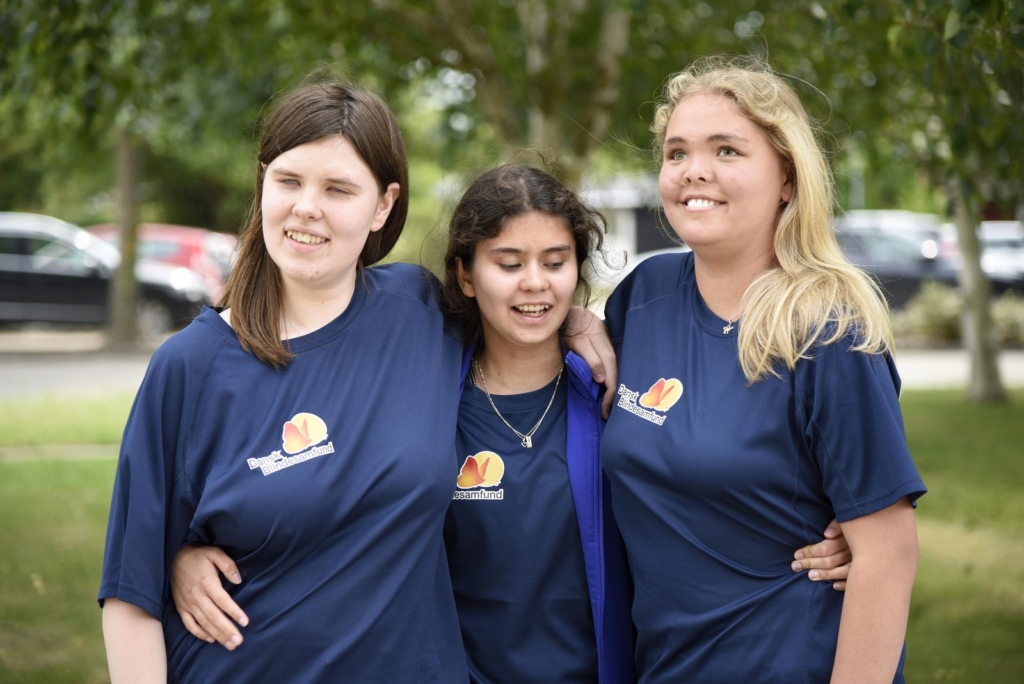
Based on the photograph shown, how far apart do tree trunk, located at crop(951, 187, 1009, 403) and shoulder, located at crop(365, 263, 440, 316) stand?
10040 mm

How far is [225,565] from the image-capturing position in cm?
238

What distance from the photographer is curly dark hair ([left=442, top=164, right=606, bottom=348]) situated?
2846 mm

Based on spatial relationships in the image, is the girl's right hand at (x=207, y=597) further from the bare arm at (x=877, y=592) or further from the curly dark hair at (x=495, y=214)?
the bare arm at (x=877, y=592)

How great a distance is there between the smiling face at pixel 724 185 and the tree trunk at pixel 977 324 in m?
9.86

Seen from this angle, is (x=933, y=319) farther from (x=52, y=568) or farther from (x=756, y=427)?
(x=756, y=427)

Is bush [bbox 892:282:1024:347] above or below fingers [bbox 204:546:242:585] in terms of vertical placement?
below

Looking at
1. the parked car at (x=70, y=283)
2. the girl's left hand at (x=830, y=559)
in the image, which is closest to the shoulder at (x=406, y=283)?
the girl's left hand at (x=830, y=559)

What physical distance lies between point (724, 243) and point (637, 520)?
2.34 ft

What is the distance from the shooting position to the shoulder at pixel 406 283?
9.01 feet

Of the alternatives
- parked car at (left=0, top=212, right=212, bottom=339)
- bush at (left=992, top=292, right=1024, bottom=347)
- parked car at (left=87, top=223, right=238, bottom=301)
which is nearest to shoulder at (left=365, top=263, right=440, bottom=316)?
parked car at (left=0, top=212, right=212, bottom=339)

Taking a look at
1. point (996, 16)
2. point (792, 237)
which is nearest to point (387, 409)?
point (792, 237)

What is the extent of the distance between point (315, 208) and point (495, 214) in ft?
1.81

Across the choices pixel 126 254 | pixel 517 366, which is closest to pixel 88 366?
pixel 126 254

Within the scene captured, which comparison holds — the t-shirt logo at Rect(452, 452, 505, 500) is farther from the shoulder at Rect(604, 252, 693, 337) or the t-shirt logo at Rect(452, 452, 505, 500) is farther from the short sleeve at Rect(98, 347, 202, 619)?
the short sleeve at Rect(98, 347, 202, 619)
